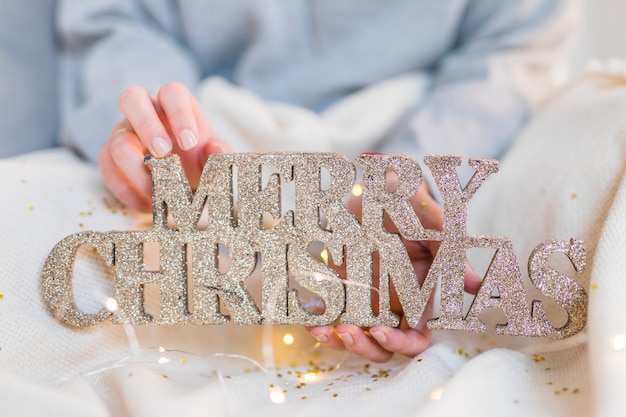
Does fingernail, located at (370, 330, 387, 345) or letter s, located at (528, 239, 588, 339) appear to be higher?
letter s, located at (528, 239, 588, 339)

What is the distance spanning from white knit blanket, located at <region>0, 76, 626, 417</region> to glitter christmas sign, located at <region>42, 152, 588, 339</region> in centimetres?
3

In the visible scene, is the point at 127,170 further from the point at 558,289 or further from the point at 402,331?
the point at 558,289

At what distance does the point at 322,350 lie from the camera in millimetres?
633

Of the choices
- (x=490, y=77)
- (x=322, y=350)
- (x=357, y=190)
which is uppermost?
(x=490, y=77)

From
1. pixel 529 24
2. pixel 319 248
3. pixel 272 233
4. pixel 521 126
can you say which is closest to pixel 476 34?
pixel 529 24

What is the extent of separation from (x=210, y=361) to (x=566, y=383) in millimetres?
331

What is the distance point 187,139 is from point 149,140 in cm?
3

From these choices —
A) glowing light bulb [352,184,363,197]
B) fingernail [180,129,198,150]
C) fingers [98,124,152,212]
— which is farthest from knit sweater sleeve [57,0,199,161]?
glowing light bulb [352,184,363,197]

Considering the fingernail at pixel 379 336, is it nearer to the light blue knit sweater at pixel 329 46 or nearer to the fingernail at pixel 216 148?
the fingernail at pixel 216 148

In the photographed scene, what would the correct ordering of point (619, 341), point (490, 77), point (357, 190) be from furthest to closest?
point (490, 77)
point (357, 190)
point (619, 341)

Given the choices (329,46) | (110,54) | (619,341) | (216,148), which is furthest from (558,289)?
(110,54)

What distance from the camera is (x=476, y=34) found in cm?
100

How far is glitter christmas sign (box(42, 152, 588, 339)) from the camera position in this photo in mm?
537

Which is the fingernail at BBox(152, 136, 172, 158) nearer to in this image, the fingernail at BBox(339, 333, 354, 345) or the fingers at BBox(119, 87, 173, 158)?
the fingers at BBox(119, 87, 173, 158)
